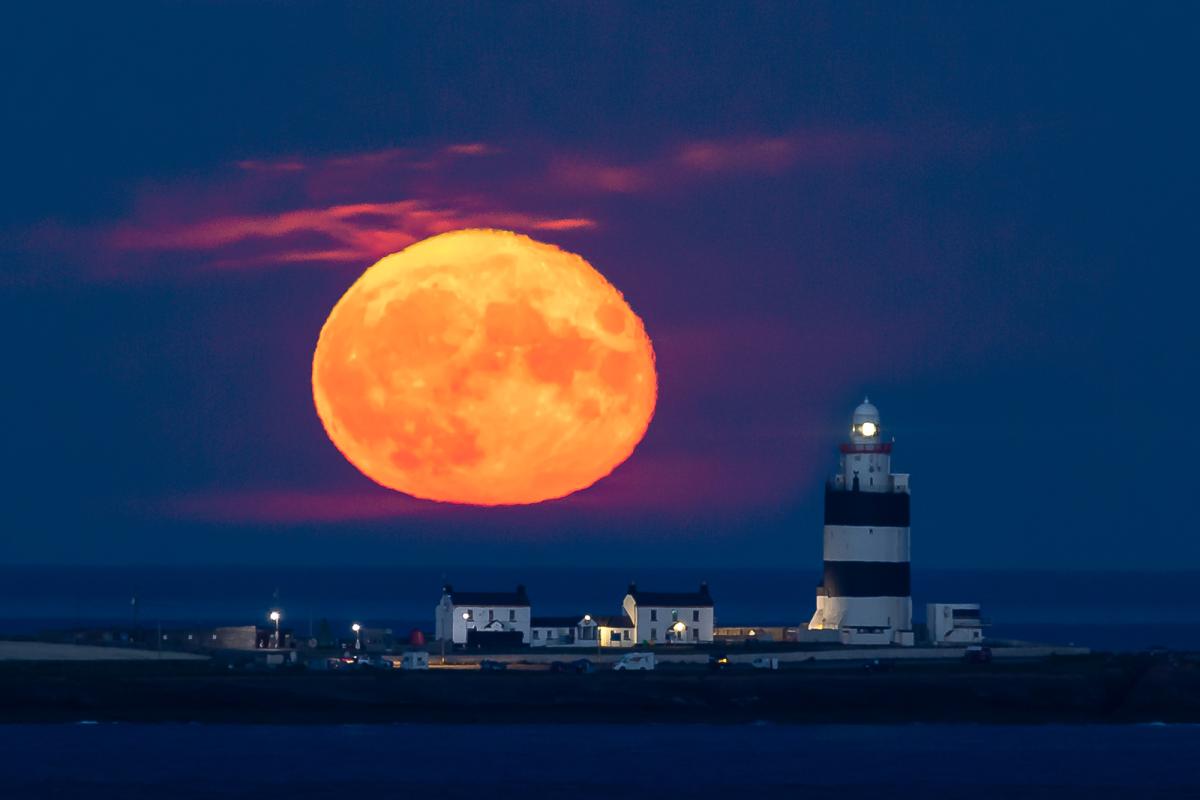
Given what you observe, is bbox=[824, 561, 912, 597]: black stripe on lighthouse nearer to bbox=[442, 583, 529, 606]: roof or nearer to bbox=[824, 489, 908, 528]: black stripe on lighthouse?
bbox=[824, 489, 908, 528]: black stripe on lighthouse

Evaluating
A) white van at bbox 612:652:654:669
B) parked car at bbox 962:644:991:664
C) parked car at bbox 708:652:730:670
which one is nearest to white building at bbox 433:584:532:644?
parked car at bbox 708:652:730:670

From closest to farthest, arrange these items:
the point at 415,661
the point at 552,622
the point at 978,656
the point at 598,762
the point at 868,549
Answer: the point at 598,762, the point at 415,661, the point at 978,656, the point at 868,549, the point at 552,622

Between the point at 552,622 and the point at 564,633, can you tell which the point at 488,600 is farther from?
the point at 564,633

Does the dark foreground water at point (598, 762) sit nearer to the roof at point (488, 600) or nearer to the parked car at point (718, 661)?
the parked car at point (718, 661)

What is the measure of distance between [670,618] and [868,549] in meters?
9.57

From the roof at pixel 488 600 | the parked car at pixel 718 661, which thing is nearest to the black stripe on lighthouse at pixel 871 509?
the parked car at pixel 718 661

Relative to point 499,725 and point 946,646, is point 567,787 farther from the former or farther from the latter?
point 946,646

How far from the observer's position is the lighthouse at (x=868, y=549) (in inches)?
4313

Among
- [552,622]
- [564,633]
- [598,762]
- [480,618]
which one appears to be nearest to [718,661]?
[564,633]

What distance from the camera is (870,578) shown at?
4323 inches

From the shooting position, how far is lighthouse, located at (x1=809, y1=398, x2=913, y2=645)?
109562 millimetres

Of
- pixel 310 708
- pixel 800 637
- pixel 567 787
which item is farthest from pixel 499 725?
pixel 800 637

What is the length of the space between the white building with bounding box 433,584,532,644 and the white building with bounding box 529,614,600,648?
1.77 feet

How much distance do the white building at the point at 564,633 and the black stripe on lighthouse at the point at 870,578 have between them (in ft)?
35.5
